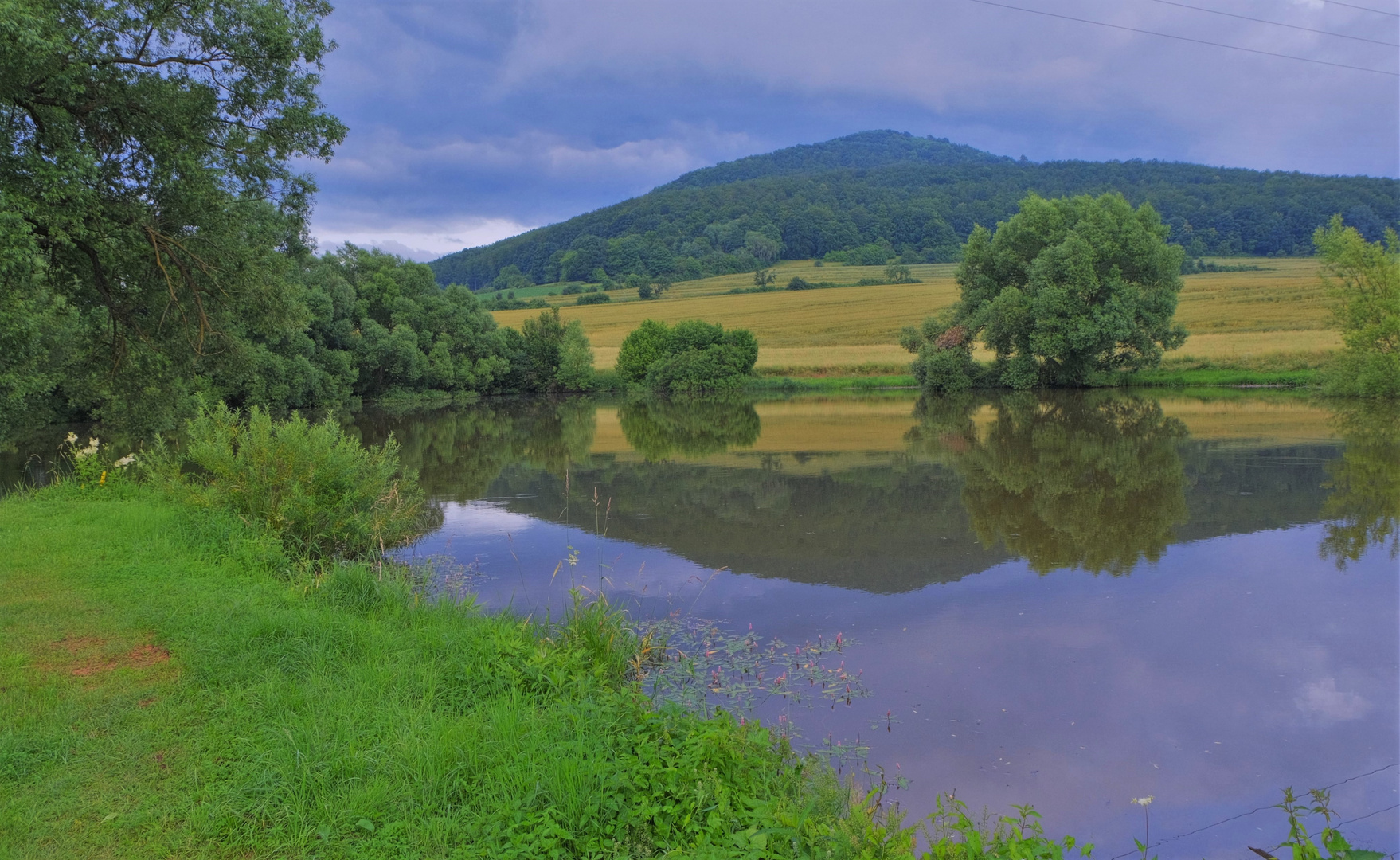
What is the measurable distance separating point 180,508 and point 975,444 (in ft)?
58.8

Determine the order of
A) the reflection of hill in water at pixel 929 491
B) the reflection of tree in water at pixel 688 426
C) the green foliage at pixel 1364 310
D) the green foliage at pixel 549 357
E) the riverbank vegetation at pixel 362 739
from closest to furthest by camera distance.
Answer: the riverbank vegetation at pixel 362 739 → the reflection of hill in water at pixel 929 491 → the reflection of tree in water at pixel 688 426 → the green foliage at pixel 1364 310 → the green foliage at pixel 549 357

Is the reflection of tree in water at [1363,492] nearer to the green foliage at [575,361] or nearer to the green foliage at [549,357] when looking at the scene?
the green foliage at [575,361]

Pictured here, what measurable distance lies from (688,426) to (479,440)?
7.34 metres

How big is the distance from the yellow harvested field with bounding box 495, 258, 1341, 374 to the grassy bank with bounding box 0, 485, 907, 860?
35444 millimetres

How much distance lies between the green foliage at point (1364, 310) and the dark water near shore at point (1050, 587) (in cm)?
914

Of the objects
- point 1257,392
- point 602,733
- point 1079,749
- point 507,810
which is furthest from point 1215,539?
point 1257,392

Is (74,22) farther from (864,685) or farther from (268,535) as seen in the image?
(864,685)

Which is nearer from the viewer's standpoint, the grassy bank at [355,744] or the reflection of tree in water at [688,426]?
the grassy bank at [355,744]

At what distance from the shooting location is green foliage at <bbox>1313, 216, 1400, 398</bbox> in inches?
1129

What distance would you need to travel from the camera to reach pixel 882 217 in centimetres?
11131

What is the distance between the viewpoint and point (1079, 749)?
18.6ft

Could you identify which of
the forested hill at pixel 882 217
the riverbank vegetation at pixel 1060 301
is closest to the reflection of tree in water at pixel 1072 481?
the riverbank vegetation at pixel 1060 301

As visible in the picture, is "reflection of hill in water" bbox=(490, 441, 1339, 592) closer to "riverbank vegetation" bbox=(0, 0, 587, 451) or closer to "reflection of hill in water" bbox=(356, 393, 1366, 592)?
"reflection of hill in water" bbox=(356, 393, 1366, 592)

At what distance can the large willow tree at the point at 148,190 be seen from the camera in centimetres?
828
